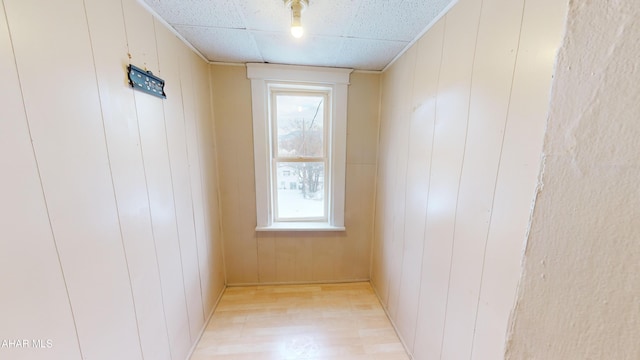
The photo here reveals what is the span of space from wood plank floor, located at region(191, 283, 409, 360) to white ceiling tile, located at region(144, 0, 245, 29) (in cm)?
220

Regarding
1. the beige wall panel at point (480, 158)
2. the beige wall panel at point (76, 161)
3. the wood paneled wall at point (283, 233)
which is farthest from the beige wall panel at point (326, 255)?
the beige wall panel at point (76, 161)

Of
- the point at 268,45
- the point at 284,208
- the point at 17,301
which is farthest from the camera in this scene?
the point at 284,208

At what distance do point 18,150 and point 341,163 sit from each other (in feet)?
6.59

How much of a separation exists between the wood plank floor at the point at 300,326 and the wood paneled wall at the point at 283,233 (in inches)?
7.2

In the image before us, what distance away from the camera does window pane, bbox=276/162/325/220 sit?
2471 mm

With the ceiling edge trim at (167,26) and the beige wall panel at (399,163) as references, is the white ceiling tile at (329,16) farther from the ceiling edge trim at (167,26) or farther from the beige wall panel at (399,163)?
the ceiling edge trim at (167,26)

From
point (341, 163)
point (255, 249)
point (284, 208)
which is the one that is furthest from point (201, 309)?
point (341, 163)

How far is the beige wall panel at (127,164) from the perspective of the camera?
968 millimetres

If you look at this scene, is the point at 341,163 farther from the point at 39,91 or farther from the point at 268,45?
the point at 39,91

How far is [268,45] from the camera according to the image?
1764mm

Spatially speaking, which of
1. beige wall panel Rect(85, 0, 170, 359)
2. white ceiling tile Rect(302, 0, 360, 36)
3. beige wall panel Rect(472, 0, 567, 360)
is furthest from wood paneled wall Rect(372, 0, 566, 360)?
beige wall panel Rect(85, 0, 170, 359)

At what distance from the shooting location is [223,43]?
1.74 m

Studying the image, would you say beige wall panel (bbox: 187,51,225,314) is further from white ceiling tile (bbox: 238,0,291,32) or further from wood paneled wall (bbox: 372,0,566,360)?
wood paneled wall (bbox: 372,0,566,360)

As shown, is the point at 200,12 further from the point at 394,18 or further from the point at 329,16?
the point at 394,18
